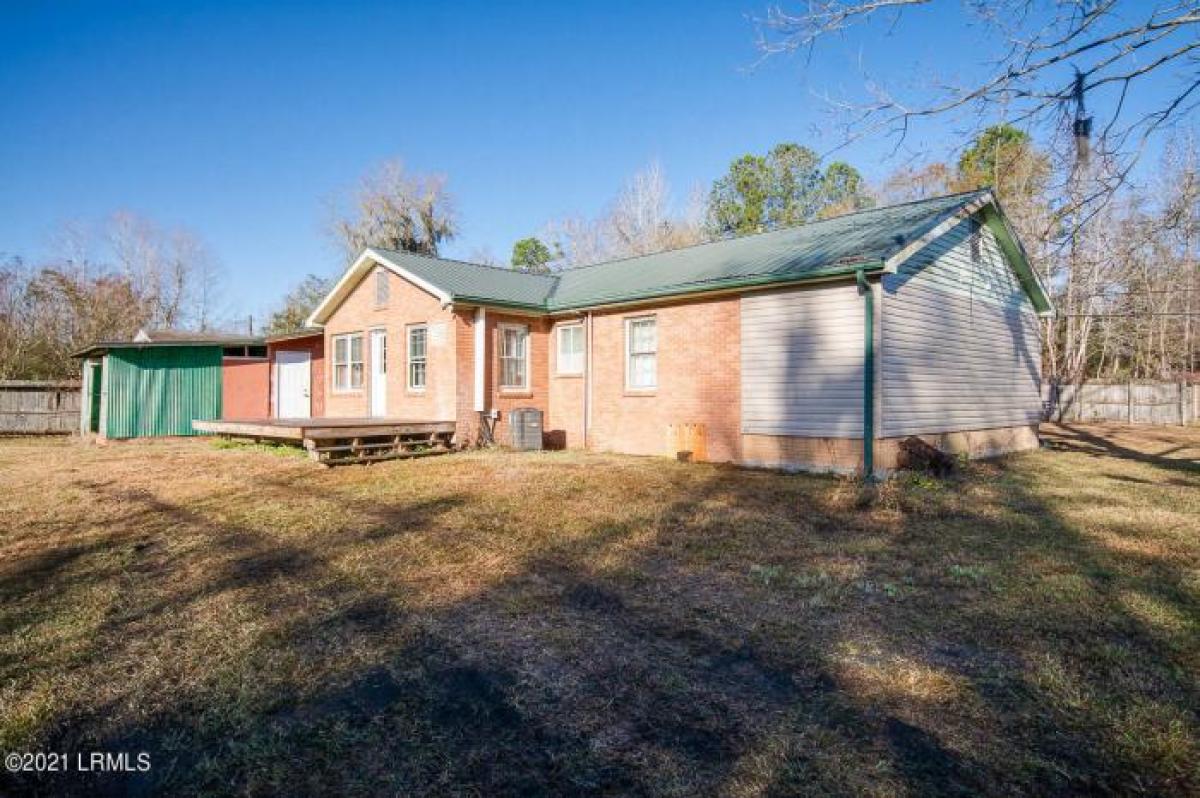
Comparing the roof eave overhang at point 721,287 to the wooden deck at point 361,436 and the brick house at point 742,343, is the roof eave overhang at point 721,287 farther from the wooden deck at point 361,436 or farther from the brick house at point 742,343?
the wooden deck at point 361,436

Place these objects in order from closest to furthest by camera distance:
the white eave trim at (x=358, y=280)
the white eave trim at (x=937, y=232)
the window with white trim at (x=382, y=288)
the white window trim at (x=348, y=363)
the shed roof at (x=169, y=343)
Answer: the white eave trim at (x=937, y=232), the white eave trim at (x=358, y=280), the window with white trim at (x=382, y=288), the white window trim at (x=348, y=363), the shed roof at (x=169, y=343)

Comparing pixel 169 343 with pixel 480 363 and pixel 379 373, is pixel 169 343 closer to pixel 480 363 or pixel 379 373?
pixel 379 373

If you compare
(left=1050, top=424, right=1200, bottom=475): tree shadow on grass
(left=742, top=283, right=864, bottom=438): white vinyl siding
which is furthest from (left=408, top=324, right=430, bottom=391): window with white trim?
(left=1050, top=424, right=1200, bottom=475): tree shadow on grass

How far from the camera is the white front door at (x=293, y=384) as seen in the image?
19.9m

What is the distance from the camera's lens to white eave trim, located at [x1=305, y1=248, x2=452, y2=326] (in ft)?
47.5

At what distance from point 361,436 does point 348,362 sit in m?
5.73

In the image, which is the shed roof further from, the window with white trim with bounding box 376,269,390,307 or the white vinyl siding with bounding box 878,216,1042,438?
the white vinyl siding with bounding box 878,216,1042,438

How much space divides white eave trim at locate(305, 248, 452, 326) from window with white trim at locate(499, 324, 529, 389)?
64.2 inches

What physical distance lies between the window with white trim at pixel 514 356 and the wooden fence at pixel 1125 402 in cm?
2078

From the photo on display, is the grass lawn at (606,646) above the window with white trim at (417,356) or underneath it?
underneath

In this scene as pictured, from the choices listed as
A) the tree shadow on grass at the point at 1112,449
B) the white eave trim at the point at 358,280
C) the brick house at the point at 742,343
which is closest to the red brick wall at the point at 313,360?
the white eave trim at the point at 358,280

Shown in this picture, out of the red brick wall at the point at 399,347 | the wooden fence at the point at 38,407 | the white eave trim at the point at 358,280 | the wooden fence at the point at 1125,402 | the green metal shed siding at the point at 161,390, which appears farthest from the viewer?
the wooden fence at the point at 1125,402

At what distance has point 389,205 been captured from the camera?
37.9 meters

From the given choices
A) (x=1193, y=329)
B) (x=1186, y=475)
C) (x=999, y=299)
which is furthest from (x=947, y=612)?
(x=1193, y=329)
